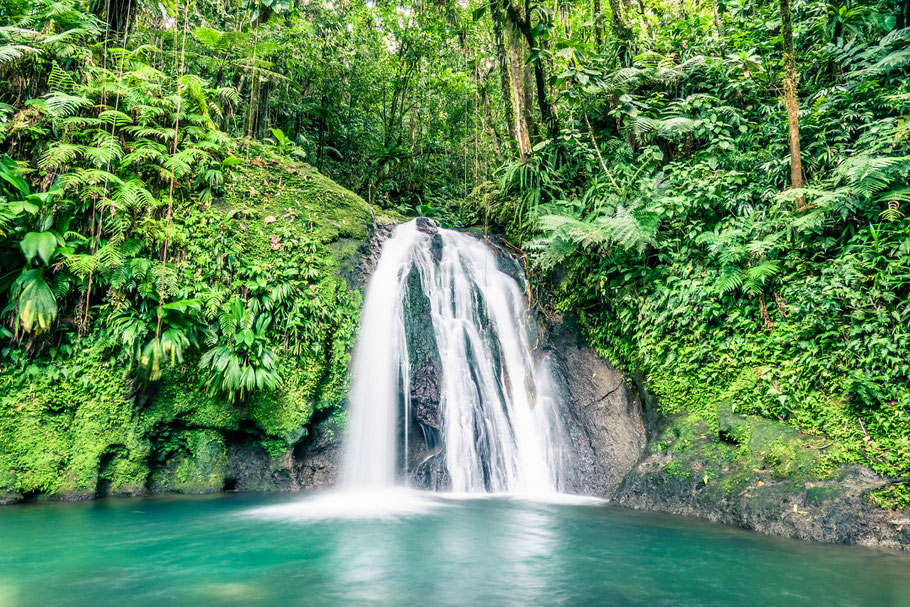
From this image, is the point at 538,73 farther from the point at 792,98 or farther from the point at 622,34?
the point at 792,98

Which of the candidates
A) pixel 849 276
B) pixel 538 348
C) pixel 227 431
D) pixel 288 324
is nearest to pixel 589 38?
pixel 538 348

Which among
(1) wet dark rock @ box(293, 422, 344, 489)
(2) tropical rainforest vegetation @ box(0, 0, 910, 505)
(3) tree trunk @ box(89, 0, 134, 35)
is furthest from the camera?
(3) tree trunk @ box(89, 0, 134, 35)

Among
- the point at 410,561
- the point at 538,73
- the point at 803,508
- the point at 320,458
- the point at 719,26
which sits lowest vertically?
the point at 410,561

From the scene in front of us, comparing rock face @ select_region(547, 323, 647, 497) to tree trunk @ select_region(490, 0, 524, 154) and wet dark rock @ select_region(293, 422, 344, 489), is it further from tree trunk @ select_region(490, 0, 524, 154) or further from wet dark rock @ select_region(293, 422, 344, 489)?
tree trunk @ select_region(490, 0, 524, 154)

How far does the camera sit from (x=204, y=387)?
21.3ft

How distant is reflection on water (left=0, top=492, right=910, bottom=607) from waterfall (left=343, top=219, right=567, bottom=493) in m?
1.35

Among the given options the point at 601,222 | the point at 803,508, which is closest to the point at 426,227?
the point at 601,222

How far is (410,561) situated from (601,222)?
4.98 metres

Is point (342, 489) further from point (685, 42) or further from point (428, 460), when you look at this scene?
point (685, 42)

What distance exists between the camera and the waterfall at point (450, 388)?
23.1 feet

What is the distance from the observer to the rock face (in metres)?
6.81

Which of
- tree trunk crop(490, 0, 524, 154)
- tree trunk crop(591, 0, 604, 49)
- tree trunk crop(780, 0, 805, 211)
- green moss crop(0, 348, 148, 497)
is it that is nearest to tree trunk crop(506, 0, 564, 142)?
tree trunk crop(490, 0, 524, 154)

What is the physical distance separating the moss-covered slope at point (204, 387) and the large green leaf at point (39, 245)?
0.86 metres

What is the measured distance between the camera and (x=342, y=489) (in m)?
6.82
